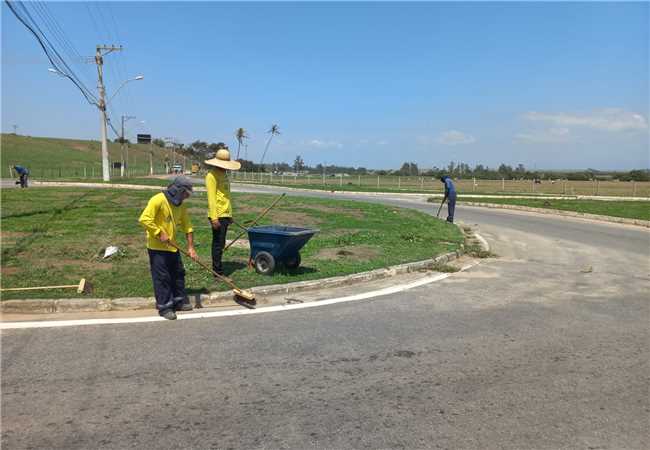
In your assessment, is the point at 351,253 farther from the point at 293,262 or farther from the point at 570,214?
the point at 570,214

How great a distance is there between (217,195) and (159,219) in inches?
56.2

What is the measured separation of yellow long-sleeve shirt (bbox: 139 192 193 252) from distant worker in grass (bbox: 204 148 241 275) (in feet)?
3.19

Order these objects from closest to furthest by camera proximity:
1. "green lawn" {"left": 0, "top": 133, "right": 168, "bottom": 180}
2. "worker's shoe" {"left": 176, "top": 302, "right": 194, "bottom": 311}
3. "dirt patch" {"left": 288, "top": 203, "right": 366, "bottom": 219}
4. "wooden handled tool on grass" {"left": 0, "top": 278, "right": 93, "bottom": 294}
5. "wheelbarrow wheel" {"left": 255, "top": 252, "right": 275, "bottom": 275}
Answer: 1. "worker's shoe" {"left": 176, "top": 302, "right": 194, "bottom": 311}
2. "wooden handled tool on grass" {"left": 0, "top": 278, "right": 93, "bottom": 294}
3. "wheelbarrow wheel" {"left": 255, "top": 252, "right": 275, "bottom": 275}
4. "dirt patch" {"left": 288, "top": 203, "right": 366, "bottom": 219}
5. "green lawn" {"left": 0, "top": 133, "right": 168, "bottom": 180}

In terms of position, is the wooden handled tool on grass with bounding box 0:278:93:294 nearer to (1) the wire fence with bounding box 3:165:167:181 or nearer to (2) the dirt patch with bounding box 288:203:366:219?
(2) the dirt patch with bounding box 288:203:366:219

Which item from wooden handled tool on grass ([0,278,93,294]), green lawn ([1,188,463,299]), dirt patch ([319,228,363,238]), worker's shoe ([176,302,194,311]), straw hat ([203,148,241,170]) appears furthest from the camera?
dirt patch ([319,228,363,238])

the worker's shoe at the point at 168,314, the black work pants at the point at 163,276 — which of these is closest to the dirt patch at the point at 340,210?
the black work pants at the point at 163,276

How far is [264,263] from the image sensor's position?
7137 millimetres

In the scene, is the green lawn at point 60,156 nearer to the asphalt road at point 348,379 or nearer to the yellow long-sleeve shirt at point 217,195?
the yellow long-sleeve shirt at point 217,195

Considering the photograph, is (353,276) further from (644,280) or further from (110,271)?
(644,280)

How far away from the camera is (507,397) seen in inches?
144

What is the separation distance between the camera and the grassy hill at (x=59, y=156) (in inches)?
2923

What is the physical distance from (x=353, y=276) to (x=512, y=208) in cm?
1773

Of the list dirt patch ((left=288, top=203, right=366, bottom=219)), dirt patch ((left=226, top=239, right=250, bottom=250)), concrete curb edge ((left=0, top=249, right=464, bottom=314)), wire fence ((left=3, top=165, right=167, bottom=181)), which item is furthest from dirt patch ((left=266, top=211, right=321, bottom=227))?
wire fence ((left=3, top=165, right=167, bottom=181))

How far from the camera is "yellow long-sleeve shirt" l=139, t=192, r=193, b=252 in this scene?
5.32 meters
